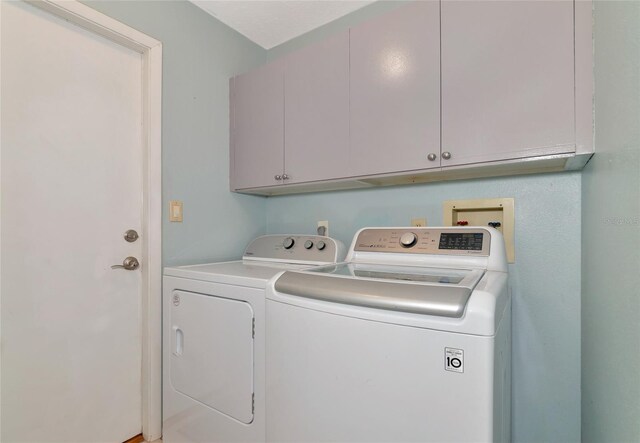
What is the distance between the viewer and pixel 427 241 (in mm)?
1325

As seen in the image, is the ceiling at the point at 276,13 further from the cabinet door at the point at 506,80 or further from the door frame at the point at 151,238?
the cabinet door at the point at 506,80

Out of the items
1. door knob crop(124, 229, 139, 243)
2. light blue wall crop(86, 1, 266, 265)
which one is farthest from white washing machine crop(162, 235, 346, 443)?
light blue wall crop(86, 1, 266, 265)

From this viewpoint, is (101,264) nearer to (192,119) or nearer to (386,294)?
(192,119)

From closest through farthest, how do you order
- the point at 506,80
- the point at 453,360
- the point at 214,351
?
1. the point at 453,360
2. the point at 506,80
3. the point at 214,351

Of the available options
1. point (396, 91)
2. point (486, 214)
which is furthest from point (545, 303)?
point (396, 91)

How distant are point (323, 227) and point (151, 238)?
3.18ft

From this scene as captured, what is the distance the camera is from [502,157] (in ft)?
3.84

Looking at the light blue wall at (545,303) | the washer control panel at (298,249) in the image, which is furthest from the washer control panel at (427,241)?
the light blue wall at (545,303)

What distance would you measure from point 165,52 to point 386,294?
1.69 m

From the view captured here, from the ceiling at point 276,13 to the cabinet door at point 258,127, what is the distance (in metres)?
0.33

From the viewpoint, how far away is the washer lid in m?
0.74

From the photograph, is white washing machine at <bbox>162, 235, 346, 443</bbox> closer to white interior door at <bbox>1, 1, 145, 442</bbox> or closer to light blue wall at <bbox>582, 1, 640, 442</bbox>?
white interior door at <bbox>1, 1, 145, 442</bbox>

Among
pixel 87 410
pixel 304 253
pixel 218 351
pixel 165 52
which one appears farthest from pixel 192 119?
pixel 87 410

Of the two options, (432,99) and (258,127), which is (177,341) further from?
(432,99)
